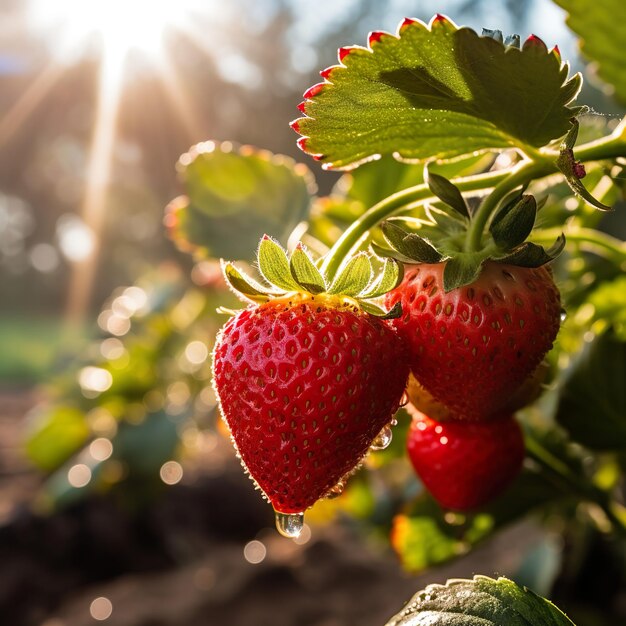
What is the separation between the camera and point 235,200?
0.97 metres

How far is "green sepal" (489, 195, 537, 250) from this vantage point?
21.6 inches

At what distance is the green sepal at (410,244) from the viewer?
1.86 ft

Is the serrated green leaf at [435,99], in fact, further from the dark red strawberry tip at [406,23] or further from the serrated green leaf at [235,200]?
the serrated green leaf at [235,200]

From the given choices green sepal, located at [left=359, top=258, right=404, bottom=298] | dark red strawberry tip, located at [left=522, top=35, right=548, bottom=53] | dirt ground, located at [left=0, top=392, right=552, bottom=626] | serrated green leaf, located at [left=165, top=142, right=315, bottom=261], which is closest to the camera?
dark red strawberry tip, located at [left=522, top=35, right=548, bottom=53]

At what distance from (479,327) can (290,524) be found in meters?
0.20

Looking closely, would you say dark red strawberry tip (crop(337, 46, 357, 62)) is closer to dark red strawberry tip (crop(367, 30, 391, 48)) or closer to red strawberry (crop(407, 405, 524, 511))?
dark red strawberry tip (crop(367, 30, 391, 48))

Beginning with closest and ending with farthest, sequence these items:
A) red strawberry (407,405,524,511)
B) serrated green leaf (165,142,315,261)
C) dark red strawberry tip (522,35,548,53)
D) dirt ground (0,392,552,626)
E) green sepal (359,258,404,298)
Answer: dark red strawberry tip (522,35,548,53), green sepal (359,258,404,298), red strawberry (407,405,524,511), serrated green leaf (165,142,315,261), dirt ground (0,392,552,626)

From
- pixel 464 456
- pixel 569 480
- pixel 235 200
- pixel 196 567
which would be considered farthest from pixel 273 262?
pixel 196 567

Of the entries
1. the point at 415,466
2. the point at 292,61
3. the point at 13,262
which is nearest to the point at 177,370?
the point at 415,466

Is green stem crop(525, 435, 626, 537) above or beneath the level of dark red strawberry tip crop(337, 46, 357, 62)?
beneath

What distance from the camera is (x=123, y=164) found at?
9445 mm

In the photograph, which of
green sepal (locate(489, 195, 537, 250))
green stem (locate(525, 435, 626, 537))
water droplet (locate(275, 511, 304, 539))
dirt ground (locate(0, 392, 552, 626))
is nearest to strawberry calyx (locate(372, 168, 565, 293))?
green sepal (locate(489, 195, 537, 250))

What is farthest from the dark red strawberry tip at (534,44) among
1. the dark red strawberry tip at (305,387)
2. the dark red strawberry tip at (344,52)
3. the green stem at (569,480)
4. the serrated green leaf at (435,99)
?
the green stem at (569,480)

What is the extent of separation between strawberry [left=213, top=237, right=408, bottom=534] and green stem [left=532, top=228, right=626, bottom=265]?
0.21 metres
